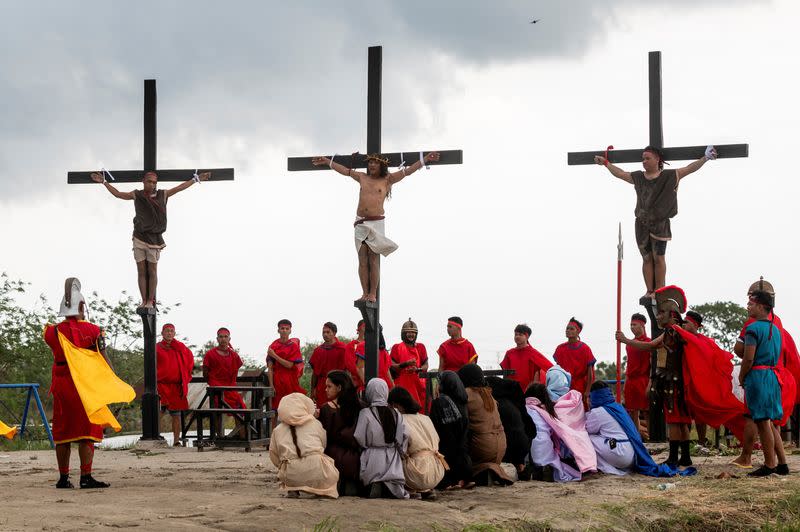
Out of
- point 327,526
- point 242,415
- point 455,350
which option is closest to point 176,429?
point 242,415

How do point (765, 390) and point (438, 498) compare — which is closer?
point (438, 498)

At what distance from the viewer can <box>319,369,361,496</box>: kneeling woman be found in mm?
9766

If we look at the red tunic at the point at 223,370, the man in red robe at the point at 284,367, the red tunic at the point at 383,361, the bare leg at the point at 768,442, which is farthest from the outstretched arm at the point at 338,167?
the bare leg at the point at 768,442

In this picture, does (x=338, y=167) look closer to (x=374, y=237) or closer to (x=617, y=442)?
(x=374, y=237)

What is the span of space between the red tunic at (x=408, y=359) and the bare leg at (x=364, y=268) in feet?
8.38

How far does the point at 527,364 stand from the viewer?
16.6 meters

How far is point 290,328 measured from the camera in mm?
16953

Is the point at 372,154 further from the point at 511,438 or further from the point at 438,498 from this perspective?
the point at 438,498

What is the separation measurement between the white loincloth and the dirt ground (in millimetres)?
2999

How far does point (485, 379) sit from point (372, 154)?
3817mm

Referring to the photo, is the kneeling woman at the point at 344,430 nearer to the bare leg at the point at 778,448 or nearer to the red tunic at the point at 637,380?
the bare leg at the point at 778,448

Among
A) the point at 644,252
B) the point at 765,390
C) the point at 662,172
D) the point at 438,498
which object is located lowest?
the point at 438,498

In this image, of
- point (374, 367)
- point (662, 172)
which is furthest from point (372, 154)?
point (662, 172)

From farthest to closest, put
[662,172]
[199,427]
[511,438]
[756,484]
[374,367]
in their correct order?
[199,427] < [662,172] < [374,367] < [511,438] < [756,484]
